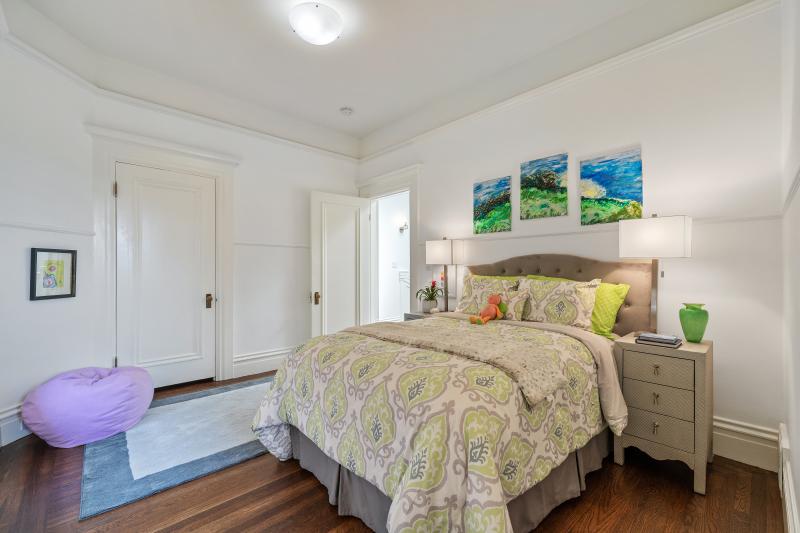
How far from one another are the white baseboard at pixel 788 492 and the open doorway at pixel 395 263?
15.9 feet

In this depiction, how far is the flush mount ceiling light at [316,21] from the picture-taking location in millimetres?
2439

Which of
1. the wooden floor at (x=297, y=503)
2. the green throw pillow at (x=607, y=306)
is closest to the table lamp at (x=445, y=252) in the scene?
the green throw pillow at (x=607, y=306)

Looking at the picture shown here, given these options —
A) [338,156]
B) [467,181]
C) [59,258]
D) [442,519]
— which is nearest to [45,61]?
[59,258]

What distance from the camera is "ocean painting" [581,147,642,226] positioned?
2.60m

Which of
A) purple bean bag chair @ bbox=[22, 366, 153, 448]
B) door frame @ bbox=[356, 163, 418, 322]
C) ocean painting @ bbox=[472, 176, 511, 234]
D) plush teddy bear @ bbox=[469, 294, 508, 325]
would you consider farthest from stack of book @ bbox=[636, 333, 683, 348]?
purple bean bag chair @ bbox=[22, 366, 153, 448]

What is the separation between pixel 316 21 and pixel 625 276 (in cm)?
282

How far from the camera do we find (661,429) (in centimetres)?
202

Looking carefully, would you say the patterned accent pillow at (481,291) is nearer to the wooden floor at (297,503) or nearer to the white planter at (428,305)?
the white planter at (428,305)

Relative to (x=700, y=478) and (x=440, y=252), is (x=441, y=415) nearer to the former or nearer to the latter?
(x=700, y=478)

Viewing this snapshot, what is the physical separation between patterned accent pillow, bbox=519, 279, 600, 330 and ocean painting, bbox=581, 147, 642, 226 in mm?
549

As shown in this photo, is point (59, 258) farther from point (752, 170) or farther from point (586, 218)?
point (752, 170)

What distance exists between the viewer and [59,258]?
112 inches

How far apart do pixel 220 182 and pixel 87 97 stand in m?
1.21

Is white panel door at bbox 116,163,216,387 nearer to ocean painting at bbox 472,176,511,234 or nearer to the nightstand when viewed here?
ocean painting at bbox 472,176,511,234
